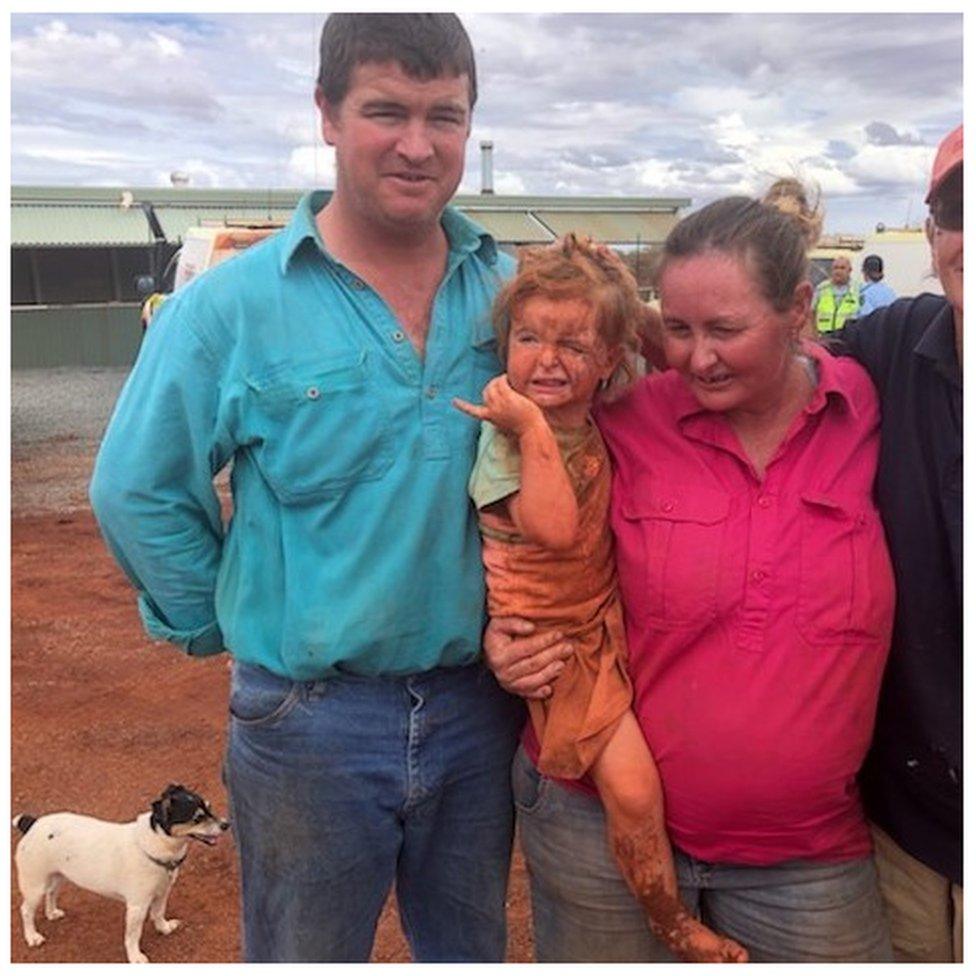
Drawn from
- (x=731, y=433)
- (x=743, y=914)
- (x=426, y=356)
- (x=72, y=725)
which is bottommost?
(x=72, y=725)

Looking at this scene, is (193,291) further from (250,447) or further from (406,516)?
(406,516)

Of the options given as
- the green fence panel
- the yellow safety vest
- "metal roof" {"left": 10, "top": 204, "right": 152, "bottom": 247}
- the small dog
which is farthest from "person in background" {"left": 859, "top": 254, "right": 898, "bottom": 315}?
the green fence panel

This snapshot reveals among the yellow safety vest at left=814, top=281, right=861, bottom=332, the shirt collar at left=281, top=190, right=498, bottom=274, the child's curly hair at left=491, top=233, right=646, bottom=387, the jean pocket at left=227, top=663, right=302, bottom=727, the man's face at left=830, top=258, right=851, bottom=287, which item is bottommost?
the jean pocket at left=227, top=663, right=302, bottom=727

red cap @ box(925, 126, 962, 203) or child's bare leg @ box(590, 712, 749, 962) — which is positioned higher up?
red cap @ box(925, 126, 962, 203)

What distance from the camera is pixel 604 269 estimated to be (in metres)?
2.24

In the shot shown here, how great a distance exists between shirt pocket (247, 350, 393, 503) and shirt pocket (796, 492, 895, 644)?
782 mm

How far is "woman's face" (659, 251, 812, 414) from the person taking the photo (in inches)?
77.8

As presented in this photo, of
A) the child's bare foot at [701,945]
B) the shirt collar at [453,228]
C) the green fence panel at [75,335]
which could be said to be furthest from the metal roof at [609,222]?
the child's bare foot at [701,945]

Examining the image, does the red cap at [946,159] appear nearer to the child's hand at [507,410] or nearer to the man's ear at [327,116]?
the child's hand at [507,410]

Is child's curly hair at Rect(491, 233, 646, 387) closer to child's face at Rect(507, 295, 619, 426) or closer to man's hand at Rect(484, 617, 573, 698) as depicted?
child's face at Rect(507, 295, 619, 426)

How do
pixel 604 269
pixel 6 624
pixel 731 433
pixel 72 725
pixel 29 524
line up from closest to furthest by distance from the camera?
pixel 731 433 < pixel 604 269 < pixel 6 624 < pixel 72 725 < pixel 29 524
